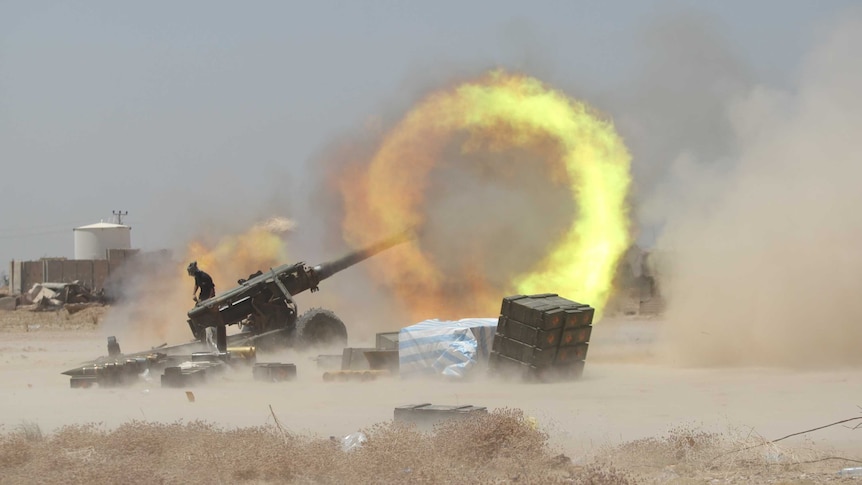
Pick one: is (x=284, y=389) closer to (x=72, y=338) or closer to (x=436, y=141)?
(x=436, y=141)

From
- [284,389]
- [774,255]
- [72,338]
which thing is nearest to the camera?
[284,389]

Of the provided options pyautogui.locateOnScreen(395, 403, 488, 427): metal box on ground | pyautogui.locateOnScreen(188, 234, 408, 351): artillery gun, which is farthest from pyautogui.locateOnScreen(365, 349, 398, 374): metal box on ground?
pyautogui.locateOnScreen(395, 403, 488, 427): metal box on ground

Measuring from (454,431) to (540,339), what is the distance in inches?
336

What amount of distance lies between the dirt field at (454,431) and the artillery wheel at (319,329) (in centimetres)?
484

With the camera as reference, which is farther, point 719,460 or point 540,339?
point 540,339

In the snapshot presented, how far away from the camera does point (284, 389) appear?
2070cm

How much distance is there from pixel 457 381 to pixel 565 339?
2.24 meters

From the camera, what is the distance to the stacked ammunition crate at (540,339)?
20859 millimetres

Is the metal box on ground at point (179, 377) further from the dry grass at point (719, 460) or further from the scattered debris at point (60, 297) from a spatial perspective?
the scattered debris at point (60, 297)

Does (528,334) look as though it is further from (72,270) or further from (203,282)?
(72,270)

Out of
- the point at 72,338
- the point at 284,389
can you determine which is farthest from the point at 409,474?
the point at 72,338

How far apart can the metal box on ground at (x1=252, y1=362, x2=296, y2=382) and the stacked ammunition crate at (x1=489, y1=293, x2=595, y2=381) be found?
4.12 metres

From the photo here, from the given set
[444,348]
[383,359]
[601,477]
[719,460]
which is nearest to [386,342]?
[383,359]

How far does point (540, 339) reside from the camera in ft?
68.3
